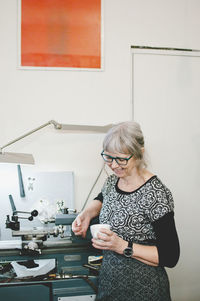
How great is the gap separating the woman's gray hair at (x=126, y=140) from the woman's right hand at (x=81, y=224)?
0.46m

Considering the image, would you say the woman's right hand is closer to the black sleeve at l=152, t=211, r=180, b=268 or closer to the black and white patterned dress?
the black and white patterned dress

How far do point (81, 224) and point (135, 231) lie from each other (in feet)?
1.28

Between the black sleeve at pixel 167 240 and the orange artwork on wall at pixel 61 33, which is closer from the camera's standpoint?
the black sleeve at pixel 167 240

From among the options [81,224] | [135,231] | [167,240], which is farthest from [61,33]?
[167,240]

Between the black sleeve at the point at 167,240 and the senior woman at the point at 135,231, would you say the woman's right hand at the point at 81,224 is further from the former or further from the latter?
the black sleeve at the point at 167,240

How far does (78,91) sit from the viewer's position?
7.38ft

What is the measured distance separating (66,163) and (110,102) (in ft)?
1.99

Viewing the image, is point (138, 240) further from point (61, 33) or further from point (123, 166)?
point (61, 33)

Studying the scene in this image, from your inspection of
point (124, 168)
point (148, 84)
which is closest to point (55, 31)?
point (148, 84)

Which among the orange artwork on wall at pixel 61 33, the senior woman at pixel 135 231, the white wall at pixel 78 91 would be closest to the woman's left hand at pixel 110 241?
the senior woman at pixel 135 231

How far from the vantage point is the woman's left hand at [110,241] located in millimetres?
1205

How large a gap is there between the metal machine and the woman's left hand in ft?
1.10

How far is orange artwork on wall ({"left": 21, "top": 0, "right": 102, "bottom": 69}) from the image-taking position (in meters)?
2.21

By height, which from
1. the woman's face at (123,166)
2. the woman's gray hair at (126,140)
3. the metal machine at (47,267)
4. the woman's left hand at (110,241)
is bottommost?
the metal machine at (47,267)
